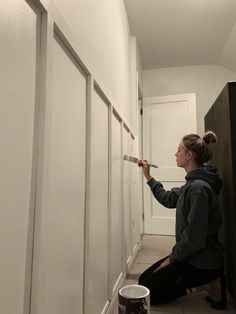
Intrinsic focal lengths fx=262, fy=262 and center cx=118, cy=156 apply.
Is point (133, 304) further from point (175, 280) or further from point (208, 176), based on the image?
point (208, 176)

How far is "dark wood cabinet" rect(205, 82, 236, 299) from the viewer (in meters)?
1.55

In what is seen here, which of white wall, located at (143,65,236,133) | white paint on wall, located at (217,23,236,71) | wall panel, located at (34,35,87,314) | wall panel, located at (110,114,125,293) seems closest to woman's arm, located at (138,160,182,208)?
wall panel, located at (110,114,125,293)

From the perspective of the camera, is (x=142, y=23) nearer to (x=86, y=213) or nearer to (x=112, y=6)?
(x=112, y=6)

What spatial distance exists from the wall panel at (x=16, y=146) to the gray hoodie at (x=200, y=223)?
44.2 inches

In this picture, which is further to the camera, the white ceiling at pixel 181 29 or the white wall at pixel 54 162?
the white ceiling at pixel 181 29

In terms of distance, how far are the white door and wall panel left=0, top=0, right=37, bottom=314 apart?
3029 mm

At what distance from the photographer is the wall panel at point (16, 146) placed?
0.58 meters

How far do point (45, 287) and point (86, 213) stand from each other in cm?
43

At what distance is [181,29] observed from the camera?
300cm

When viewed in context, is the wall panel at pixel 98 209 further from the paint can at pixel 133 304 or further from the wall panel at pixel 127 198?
the wall panel at pixel 127 198

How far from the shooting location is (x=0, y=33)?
1.87 feet

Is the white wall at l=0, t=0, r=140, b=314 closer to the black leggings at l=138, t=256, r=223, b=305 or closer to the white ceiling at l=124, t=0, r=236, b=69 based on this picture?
the black leggings at l=138, t=256, r=223, b=305

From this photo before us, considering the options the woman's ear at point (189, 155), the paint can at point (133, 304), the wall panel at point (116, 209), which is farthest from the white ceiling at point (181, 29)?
the paint can at point (133, 304)

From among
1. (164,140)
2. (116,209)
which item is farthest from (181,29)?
(116,209)
